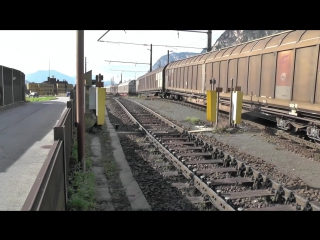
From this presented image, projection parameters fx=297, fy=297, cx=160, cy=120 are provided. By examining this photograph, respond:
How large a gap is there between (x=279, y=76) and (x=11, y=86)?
19997mm

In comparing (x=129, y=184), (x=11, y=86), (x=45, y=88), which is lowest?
(x=129, y=184)

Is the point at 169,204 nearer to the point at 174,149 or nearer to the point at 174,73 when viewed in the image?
the point at 174,149

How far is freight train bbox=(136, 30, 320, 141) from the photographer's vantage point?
9.12 meters

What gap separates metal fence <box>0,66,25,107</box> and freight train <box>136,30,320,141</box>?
1413cm

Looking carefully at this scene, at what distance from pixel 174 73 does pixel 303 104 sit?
57.2 feet

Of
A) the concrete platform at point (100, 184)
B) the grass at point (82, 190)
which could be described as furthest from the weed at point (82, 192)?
the concrete platform at point (100, 184)

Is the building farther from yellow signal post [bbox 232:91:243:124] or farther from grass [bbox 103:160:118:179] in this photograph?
grass [bbox 103:160:118:179]

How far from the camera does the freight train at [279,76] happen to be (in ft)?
29.9

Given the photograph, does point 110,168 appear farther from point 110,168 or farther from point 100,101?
point 100,101

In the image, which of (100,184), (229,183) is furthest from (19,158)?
(229,183)

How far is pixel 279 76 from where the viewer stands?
35.5ft

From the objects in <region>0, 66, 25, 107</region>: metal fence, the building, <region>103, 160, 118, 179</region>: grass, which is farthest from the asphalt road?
the building
